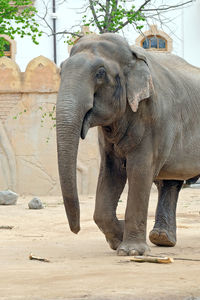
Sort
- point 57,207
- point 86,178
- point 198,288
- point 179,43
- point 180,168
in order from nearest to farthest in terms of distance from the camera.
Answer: point 198,288
point 180,168
point 57,207
point 86,178
point 179,43

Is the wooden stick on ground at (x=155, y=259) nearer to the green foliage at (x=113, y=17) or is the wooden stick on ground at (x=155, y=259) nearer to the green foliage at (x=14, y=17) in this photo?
the green foliage at (x=14, y=17)

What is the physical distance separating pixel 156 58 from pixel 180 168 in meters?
1.02

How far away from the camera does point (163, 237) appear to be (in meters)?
→ 7.21

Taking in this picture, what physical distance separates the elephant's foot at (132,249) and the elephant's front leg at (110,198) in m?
0.36

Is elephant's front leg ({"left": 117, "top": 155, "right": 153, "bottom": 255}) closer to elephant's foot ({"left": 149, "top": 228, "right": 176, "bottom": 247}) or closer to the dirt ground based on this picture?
the dirt ground

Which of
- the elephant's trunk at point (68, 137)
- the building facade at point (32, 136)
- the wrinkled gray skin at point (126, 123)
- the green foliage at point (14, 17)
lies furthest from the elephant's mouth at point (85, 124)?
the building facade at point (32, 136)

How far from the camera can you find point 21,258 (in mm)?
6297

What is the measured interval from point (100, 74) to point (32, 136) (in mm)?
10780

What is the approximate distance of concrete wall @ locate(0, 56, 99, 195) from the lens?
1662 centimetres

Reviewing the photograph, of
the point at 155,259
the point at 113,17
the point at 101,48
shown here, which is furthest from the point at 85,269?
the point at 113,17

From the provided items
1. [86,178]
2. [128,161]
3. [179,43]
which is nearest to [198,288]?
[128,161]

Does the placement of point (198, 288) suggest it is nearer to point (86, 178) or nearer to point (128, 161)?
point (128, 161)

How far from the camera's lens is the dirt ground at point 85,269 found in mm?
4211

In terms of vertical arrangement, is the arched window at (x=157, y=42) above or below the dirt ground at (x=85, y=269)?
below
